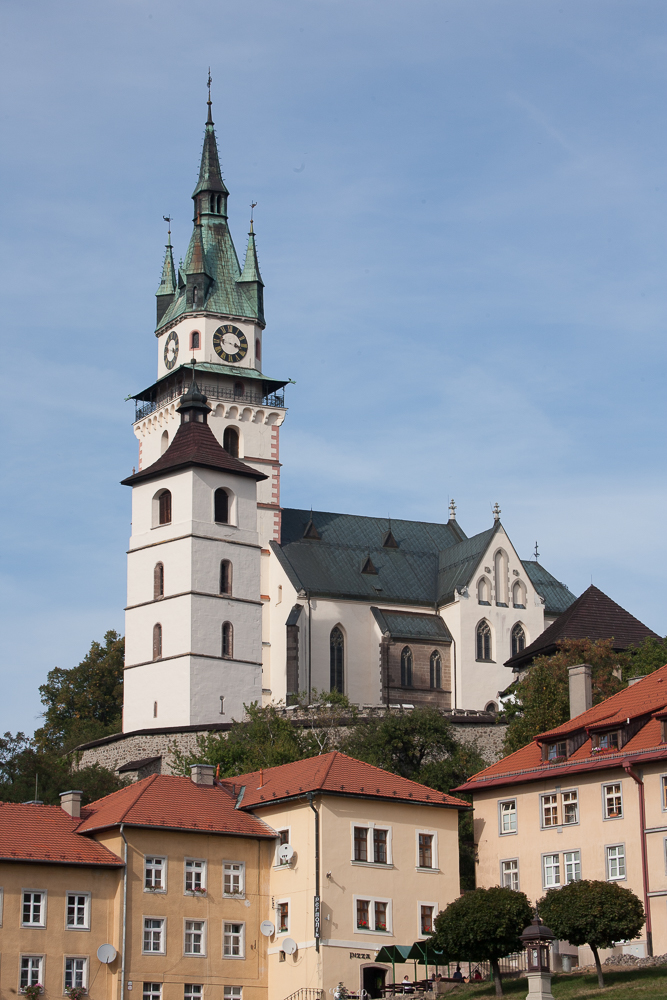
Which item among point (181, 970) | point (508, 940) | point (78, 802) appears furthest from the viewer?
point (78, 802)

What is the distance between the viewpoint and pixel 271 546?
94.9m

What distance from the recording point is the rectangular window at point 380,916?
52.8m

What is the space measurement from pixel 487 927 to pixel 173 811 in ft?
33.2

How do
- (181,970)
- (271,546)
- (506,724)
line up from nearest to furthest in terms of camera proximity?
(181,970)
(506,724)
(271,546)

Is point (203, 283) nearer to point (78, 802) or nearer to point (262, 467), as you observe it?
point (262, 467)

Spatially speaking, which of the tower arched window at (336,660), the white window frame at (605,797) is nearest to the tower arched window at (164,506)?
the tower arched window at (336,660)

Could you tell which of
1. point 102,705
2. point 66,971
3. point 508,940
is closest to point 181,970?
point 66,971

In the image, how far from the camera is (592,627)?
281 feet

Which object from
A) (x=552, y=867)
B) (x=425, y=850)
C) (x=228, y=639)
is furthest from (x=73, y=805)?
(x=228, y=639)

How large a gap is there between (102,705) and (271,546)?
17352 millimetres

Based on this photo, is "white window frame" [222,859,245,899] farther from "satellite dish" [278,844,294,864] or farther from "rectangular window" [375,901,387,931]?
"rectangular window" [375,901,387,931]

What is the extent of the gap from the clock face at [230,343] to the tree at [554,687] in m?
30.9

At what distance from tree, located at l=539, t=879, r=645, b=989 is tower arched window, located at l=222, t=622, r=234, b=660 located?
1549 inches

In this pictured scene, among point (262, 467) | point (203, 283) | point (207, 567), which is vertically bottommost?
point (207, 567)
